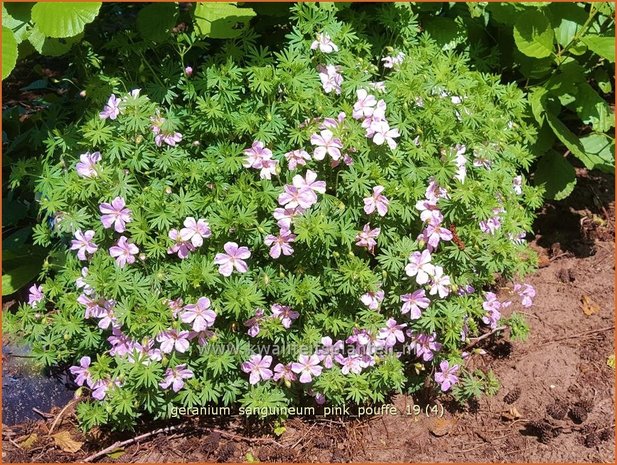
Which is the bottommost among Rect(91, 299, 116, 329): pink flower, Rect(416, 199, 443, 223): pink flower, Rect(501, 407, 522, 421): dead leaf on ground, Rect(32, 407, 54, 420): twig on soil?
Rect(32, 407, 54, 420): twig on soil

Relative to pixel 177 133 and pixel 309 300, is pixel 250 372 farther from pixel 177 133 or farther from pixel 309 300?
pixel 177 133

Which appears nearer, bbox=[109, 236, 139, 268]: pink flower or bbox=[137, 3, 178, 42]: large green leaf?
bbox=[109, 236, 139, 268]: pink flower

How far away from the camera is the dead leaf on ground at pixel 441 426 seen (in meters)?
3.41

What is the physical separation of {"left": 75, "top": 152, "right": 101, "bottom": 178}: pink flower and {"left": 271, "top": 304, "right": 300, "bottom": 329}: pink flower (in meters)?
0.94

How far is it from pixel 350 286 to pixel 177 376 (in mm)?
813

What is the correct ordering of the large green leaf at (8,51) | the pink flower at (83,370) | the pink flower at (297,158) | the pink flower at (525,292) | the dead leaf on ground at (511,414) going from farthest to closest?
the pink flower at (525,292), the dead leaf on ground at (511,414), the pink flower at (83,370), the pink flower at (297,158), the large green leaf at (8,51)

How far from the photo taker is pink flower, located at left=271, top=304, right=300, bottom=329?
309 cm

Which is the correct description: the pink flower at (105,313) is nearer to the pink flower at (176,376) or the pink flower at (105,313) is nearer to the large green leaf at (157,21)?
the pink flower at (176,376)

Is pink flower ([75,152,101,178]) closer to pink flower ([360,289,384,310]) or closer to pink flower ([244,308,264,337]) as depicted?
pink flower ([244,308,264,337])

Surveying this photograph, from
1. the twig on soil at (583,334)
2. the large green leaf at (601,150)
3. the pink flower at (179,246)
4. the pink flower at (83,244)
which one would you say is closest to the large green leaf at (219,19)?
the pink flower at (179,246)

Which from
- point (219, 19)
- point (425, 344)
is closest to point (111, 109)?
point (219, 19)

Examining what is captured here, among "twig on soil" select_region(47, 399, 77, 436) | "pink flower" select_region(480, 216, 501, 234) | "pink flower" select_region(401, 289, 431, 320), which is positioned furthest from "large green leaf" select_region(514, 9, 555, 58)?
"twig on soil" select_region(47, 399, 77, 436)

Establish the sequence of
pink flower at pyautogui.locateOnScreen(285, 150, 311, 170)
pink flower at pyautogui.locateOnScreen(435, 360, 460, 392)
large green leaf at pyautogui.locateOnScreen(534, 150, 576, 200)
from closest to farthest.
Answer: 1. pink flower at pyautogui.locateOnScreen(285, 150, 311, 170)
2. pink flower at pyautogui.locateOnScreen(435, 360, 460, 392)
3. large green leaf at pyautogui.locateOnScreen(534, 150, 576, 200)

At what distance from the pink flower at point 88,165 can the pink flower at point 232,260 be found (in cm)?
66
